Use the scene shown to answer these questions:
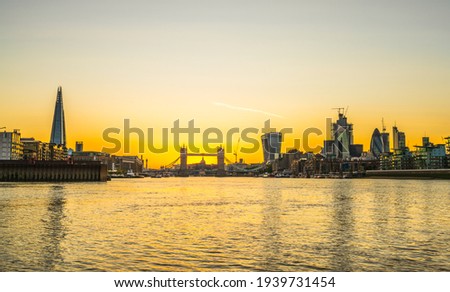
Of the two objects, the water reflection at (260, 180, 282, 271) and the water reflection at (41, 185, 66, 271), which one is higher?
the water reflection at (41, 185, 66, 271)

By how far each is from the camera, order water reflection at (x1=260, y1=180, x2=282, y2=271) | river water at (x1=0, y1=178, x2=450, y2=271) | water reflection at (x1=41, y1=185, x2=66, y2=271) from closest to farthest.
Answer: river water at (x1=0, y1=178, x2=450, y2=271) → water reflection at (x1=41, y1=185, x2=66, y2=271) → water reflection at (x1=260, y1=180, x2=282, y2=271)

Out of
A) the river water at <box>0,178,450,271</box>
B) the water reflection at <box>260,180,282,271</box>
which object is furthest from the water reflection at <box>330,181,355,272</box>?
the water reflection at <box>260,180,282,271</box>

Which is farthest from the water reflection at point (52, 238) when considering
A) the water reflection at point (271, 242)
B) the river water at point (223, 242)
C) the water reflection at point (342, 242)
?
the water reflection at point (342, 242)

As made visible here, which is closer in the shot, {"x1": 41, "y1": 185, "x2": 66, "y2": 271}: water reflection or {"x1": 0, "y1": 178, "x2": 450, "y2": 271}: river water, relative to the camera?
{"x1": 0, "y1": 178, "x2": 450, "y2": 271}: river water

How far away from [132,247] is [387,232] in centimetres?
1484

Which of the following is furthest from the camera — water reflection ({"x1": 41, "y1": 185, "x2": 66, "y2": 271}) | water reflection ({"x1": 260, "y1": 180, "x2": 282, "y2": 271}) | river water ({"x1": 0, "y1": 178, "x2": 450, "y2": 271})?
water reflection ({"x1": 260, "y1": 180, "x2": 282, "y2": 271})

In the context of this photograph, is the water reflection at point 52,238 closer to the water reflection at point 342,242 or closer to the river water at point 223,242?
the river water at point 223,242

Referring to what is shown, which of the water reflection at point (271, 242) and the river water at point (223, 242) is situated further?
the water reflection at point (271, 242)

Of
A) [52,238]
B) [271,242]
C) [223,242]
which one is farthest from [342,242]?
[52,238]

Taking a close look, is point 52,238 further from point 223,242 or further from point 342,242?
point 342,242

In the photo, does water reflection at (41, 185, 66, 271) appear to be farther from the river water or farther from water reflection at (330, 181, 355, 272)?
water reflection at (330, 181, 355, 272)

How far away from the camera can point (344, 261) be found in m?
19.7
